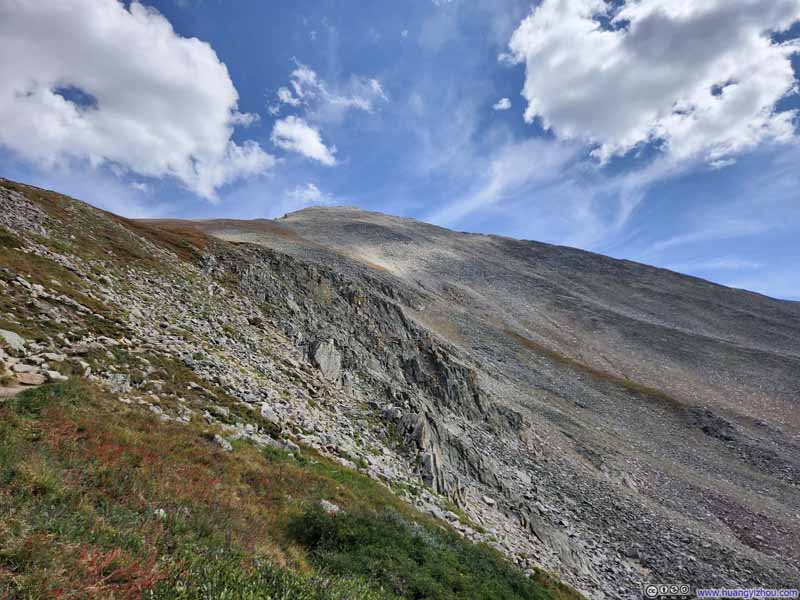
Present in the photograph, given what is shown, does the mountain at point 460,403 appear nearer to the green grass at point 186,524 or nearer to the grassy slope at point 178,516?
the grassy slope at point 178,516

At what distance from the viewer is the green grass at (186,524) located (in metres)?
5.42

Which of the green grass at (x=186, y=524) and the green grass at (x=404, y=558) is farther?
the green grass at (x=404, y=558)

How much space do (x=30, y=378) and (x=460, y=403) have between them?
26.9 meters

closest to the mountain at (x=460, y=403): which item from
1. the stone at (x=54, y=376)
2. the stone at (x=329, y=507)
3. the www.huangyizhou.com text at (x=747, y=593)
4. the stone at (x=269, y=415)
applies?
the stone at (x=269, y=415)

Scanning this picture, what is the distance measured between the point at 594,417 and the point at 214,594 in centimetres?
4176

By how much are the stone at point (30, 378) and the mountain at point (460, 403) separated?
1.81 meters

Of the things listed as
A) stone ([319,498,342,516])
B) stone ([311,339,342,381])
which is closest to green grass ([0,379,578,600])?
stone ([319,498,342,516])

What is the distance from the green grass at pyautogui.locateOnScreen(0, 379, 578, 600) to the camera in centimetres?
542

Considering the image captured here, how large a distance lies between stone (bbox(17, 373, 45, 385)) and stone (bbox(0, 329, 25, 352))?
1.52m

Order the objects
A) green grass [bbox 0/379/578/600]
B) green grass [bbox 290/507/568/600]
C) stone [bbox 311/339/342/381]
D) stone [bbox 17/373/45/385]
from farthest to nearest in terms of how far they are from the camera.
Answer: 1. stone [bbox 311/339/342/381]
2. stone [bbox 17/373/45/385]
3. green grass [bbox 290/507/568/600]
4. green grass [bbox 0/379/578/600]

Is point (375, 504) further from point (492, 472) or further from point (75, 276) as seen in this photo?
point (75, 276)

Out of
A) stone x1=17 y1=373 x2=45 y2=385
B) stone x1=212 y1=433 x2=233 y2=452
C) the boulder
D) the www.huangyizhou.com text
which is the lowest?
the www.huangyizhou.com text

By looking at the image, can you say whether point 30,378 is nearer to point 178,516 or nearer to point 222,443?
point 222,443

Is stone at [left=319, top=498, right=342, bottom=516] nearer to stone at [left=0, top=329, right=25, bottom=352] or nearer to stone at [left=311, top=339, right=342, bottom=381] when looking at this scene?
stone at [left=0, top=329, right=25, bottom=352]
